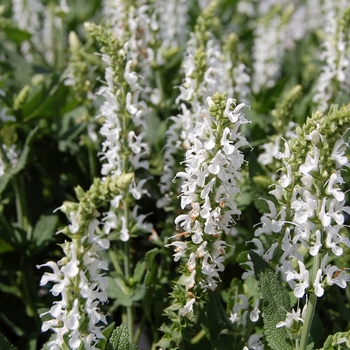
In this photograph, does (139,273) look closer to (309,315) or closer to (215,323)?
(215,323)

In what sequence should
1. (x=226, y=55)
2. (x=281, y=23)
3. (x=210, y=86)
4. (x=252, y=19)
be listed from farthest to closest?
(x=252, y=19)
(x=281, y=23)
(x=226, y=55)
(x=210, y=86)

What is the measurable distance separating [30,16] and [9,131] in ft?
5.19

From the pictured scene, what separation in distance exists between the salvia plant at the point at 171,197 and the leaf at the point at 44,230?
1 centimetres

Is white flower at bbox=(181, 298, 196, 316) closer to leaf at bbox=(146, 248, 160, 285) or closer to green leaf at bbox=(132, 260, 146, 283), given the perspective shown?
leaf at bbox=(146, 248, 160, 285)

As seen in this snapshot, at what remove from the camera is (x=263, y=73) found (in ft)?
13.1

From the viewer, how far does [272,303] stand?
5.86 ft

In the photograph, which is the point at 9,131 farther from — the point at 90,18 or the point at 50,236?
the point at 90,18

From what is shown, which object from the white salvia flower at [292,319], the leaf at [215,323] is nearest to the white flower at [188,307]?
the leaf at [215,323]

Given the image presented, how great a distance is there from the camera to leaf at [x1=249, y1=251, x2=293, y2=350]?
178 centimetres

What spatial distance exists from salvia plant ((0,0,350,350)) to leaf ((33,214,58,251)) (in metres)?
0.01

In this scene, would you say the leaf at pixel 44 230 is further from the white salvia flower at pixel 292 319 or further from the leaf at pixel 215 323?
the white salvia flower at pixel 292 319

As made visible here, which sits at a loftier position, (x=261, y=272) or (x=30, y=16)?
(x=30, y=16)

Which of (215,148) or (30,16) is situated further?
(30,16)

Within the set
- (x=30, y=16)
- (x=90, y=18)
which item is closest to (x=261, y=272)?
(x=30, y=16)
